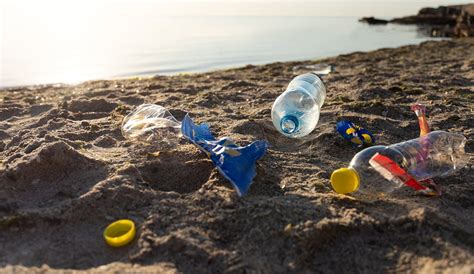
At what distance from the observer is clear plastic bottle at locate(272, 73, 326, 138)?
125 inches

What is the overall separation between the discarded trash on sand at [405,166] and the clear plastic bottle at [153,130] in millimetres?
1137

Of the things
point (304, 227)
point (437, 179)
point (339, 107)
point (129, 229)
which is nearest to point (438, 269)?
point (304, 227)

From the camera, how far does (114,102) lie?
14.6 ft

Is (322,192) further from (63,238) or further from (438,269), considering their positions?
(63,238)

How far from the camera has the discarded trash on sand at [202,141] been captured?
230 centimetres

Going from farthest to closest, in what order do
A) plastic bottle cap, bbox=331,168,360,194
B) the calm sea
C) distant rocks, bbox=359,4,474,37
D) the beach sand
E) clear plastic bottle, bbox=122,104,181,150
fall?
1. distant rocks, bbox=359,4,474,37
2. the calm sea
3. clear plastic bottle, bbox=122,104,181,150
4. plastic bottle cap, bbox=331,168,360,194
5. the beach sand

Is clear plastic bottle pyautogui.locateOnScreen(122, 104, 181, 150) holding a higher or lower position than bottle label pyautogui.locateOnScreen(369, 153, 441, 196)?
higher

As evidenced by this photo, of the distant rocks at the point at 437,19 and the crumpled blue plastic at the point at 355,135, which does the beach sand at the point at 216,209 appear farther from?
the distant rocks at the point at 437,19

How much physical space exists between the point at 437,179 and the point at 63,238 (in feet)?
6.28

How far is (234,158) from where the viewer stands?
2.37 metres

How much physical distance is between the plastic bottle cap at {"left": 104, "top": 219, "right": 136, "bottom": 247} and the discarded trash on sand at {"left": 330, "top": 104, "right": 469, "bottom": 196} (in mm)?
988

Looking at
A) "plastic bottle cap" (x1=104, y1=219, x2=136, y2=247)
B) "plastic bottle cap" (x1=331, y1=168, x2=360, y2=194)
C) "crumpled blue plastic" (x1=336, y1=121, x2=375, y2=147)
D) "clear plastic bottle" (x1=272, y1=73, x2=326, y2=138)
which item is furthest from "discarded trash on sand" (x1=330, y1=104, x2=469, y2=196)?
"plastic bottle cap" (x1=104, y1=219, x2=136, y2=247)

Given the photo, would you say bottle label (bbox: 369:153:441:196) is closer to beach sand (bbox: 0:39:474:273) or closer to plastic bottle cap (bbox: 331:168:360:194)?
beach sand (bbox: 0:39:474:273)

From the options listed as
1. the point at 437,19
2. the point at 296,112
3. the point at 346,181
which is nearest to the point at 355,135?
the point at 296,112
